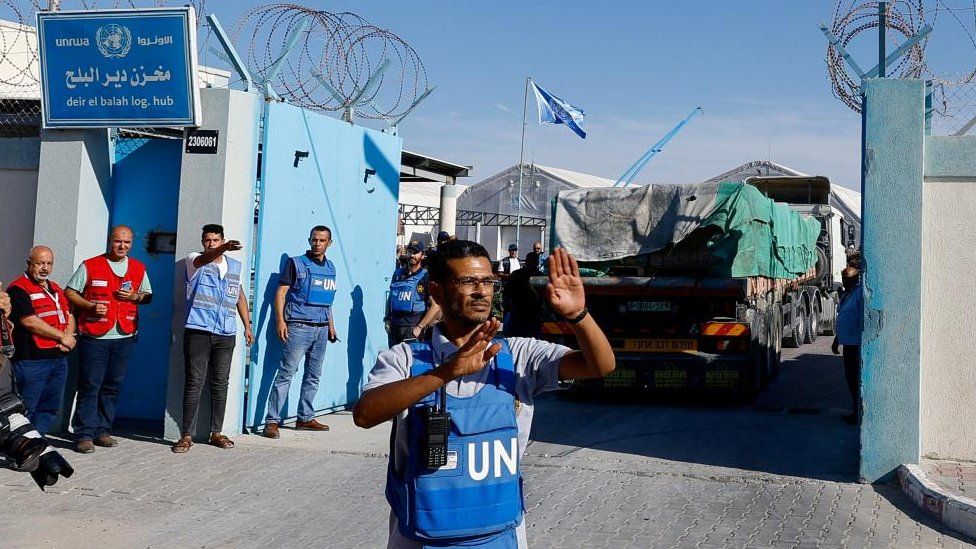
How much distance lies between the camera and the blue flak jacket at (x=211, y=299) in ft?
27.1

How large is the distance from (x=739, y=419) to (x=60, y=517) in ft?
21.9

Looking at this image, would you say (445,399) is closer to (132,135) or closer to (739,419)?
(132,135)

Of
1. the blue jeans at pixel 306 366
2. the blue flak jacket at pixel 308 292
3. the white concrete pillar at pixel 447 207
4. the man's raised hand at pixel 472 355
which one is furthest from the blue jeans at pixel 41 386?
the white concrete pillar at pixel 447 207

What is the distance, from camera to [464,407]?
10.2ft

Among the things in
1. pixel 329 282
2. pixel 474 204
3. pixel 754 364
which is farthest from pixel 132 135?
pixel 474 204

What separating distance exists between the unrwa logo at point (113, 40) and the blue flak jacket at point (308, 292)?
2.26m

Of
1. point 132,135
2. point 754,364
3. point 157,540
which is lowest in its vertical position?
point 157,540

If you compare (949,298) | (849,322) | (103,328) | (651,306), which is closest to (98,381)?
(103,328)

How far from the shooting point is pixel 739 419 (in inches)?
415

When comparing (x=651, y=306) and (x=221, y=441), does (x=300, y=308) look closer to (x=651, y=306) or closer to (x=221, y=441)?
(x=221, y=441)

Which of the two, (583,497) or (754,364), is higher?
(754,364)

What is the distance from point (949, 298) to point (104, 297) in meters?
6.55

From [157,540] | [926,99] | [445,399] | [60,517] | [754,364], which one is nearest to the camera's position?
[445,399]

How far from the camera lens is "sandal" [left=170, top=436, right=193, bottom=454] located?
820cm
